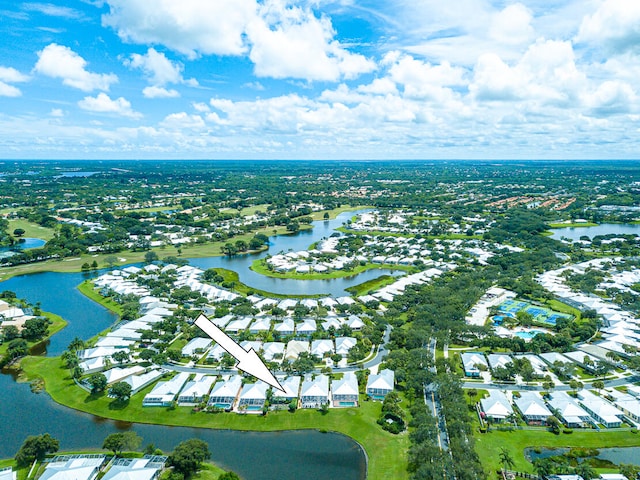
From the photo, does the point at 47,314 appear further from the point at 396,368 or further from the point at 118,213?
the point at 118,213

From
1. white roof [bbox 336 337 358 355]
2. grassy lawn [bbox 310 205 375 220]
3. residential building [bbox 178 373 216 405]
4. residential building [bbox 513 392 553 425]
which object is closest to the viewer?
residential building [bbox 513 392 553 425]

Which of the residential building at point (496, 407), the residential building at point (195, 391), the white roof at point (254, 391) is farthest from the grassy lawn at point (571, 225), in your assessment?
the residential building at point (195, 391)

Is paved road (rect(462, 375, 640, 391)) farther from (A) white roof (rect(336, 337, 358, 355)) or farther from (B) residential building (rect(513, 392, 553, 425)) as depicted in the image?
(A) white roof (rect(336, 337, 358, 355))

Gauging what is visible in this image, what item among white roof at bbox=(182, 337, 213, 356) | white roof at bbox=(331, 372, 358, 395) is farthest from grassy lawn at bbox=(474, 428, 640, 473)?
white roof at bbox=(182, 337, 213, 356)

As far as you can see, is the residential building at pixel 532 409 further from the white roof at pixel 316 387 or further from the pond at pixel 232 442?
Result: the white roof at pixel 316 387

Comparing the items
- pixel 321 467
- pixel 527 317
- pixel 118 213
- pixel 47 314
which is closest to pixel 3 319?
pixel 47 314
